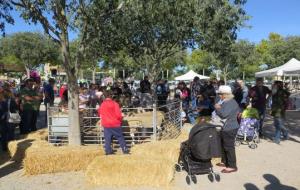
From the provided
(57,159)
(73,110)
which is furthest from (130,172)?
(73,110)

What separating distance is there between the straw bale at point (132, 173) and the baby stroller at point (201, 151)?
1.45 feet

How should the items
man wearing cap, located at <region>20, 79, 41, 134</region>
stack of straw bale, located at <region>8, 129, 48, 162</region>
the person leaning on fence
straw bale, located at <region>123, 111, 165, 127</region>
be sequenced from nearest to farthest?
1. stack of straw bale, located at <region>8, 129, 48, 162</region>
2. the person leaning on fence
3. straw bale, located at <region>123, 111, 165, 127</region>
4. man wearing cap, located at <region>20, 79, 41, 134</region>

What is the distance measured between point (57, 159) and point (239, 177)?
11.8ft

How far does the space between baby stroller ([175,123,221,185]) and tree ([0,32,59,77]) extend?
5508cm

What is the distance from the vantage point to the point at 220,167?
9297 millimetres

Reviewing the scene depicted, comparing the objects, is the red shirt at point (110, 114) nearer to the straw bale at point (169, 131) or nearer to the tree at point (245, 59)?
the straw bale at point (169, 131)

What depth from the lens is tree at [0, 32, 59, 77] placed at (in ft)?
203

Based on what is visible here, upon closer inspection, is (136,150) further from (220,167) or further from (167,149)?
(220,167)

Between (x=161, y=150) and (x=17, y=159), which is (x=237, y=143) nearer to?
(x=161, y=150)

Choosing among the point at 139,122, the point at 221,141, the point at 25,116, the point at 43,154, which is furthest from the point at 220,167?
the point at 25,116

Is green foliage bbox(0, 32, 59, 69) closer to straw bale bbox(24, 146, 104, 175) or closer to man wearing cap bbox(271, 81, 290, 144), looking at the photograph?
man wearing cap bbox(271, 81, 290, 144)

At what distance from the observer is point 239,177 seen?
27.7ft

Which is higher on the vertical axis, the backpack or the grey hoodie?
the grey hoodie

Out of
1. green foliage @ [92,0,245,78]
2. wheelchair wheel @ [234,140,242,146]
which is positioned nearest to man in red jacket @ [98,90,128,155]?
wheelchair wheel @ [234,140,242,146]
